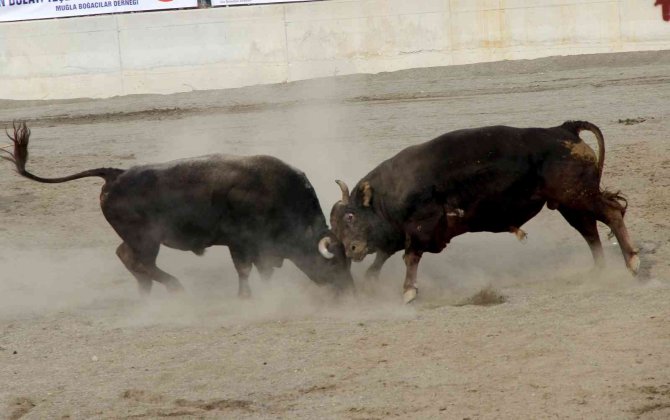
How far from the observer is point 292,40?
76.9 ft

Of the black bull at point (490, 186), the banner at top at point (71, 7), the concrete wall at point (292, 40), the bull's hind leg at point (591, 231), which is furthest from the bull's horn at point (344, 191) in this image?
the banner at top at point (71, 7)

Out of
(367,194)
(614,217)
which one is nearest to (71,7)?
(367,194)

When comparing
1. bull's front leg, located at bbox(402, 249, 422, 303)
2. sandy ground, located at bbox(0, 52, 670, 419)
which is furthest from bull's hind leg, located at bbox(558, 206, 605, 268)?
bull's front leg, located at bbox(402, 249, 422, 303)

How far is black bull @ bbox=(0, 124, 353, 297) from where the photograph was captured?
32.2 ft

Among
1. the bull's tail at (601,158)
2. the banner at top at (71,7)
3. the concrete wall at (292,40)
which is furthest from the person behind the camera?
the banner at top at (71,7)

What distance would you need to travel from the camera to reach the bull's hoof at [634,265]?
921 centimetres

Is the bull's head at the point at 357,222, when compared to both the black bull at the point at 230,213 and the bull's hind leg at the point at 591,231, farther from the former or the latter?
the bull's hind leg at the point at 591,231

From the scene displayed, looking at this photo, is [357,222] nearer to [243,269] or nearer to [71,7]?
[243,269]

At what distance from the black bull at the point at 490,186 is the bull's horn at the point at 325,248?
557 millimetres

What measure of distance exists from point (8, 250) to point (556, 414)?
7859mm

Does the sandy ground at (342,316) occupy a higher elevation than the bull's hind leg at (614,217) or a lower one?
lower

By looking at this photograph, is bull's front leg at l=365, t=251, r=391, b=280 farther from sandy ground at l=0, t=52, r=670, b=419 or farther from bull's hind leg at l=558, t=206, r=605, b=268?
bull's hind leg at l=558, t=206, r=605, b=268

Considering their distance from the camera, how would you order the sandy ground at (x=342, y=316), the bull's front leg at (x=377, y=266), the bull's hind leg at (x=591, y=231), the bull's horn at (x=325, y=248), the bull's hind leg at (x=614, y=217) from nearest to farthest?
the sandy ground at (x=342, y=316), the bull's hind leg at (x=614, y=217), the bull's hind leg at (x=591, y=231), the bull's horn at (x=325, y=248), the bull's front leg at (x=377, y=266)

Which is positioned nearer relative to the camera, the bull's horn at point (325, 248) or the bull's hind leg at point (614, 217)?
the bull's hind leg at point (614, 217)
